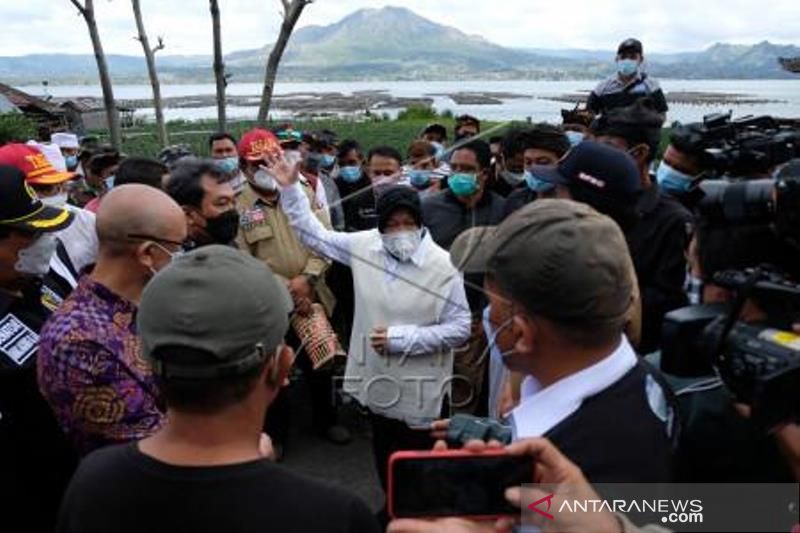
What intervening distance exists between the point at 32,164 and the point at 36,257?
1850 mm

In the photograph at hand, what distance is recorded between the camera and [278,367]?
1.64 m

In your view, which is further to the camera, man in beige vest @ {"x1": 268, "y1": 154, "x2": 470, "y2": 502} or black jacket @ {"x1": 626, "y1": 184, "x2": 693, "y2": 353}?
man in beige vest @ {"x1": 268, "y1": 154, "x2": 470, "y2": 502}

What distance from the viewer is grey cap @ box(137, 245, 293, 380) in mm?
1485

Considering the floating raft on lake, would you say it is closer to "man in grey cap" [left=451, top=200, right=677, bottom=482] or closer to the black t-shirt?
"man in grey cap" [left=451, top=200, right=677, bottom=482]

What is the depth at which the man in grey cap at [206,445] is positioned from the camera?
1446 millimetres

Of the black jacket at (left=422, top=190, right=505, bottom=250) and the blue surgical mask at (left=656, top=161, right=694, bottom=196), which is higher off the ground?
the blue surgical mask at (left=656, top=161, right=694, bottom=196)

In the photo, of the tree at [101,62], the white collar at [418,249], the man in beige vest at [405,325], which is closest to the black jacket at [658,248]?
the man in beige vest at [405,325]

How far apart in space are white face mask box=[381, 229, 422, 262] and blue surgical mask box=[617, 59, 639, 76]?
146 inches

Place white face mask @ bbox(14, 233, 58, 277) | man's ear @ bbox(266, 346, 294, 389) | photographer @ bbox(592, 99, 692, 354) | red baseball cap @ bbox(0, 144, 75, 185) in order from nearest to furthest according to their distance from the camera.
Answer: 1. man's ear @ bbox(266, 346, 294, 389)
2. white face mask @ bbox(14, 233, 58, 277)
3. photographer @ bbox(592, 99, 692, 354)
4. red baseball cap @ bbox(0, 144, 75, 185)

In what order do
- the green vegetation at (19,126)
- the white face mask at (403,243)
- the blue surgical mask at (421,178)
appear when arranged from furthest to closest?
the green vegetation at (19,126)
the blue surgical mask at (421,178)
the white face mask at (403,243)

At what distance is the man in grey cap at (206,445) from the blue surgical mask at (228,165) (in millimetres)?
2492

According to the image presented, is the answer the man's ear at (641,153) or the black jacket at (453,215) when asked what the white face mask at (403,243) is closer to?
the black jacket at (453,215)

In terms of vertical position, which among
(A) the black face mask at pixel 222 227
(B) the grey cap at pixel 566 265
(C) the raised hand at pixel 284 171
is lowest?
(A) the black face mask at pixel 222 227

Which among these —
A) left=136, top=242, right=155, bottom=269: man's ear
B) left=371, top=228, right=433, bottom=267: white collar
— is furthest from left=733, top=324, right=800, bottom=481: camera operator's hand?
left=371, top=228, right=433, bottom=267: white collar
